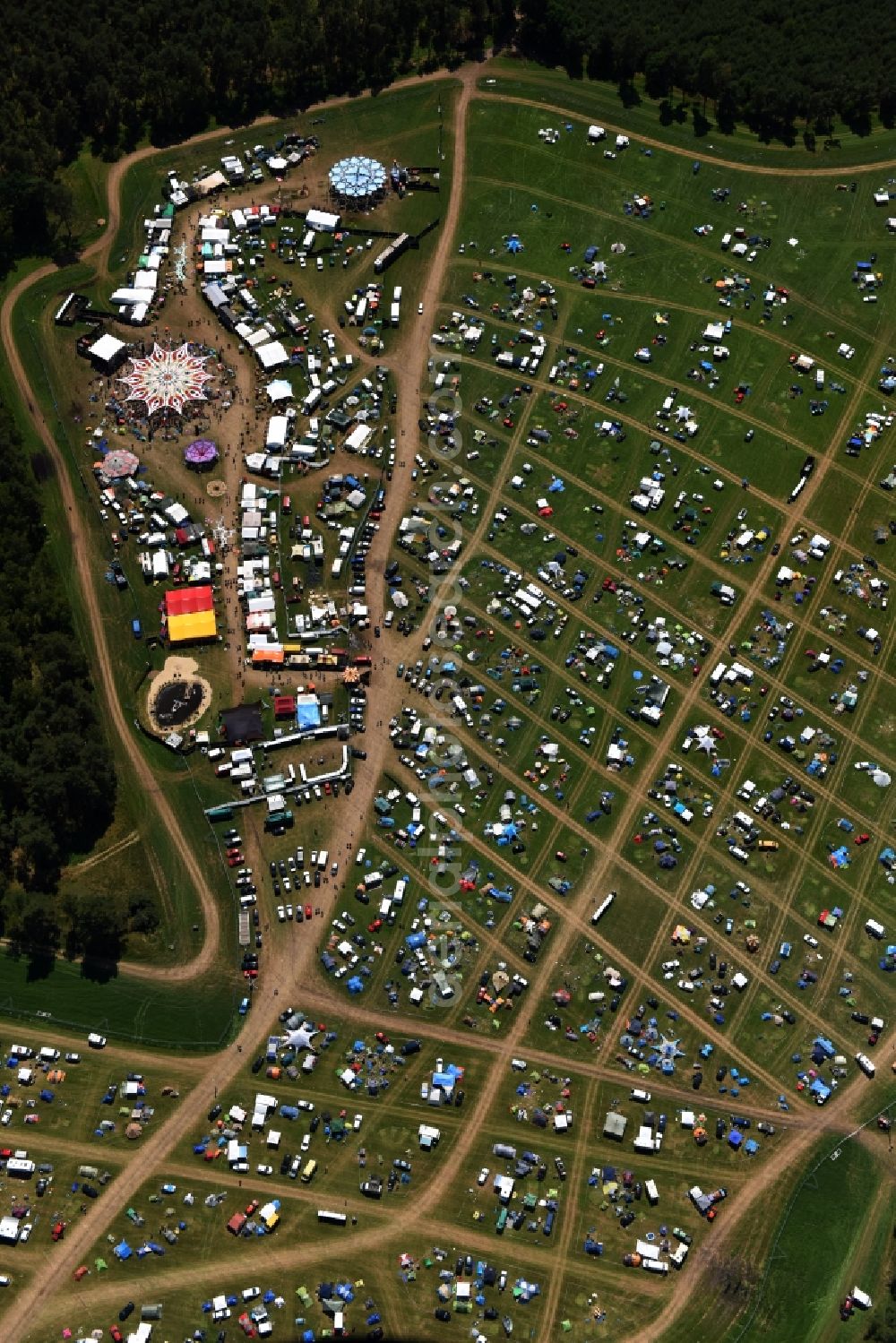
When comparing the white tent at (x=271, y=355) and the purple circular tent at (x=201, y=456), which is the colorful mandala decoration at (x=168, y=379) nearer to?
the purple circular tent at (x=201, y=456)

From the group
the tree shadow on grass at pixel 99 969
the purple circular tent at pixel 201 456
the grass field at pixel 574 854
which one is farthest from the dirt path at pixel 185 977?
the purple circular tent at pixel 201 456

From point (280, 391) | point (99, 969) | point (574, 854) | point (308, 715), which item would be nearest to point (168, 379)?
point (280, 391)

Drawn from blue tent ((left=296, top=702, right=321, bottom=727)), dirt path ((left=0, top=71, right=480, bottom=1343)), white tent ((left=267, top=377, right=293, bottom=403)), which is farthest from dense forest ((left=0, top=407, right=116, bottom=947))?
white tent ((left=267, top=377, right=293, bottom=403))

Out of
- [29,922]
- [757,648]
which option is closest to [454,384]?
[757,648]

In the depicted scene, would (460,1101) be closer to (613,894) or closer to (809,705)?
(613,894)

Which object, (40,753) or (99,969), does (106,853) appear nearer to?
(99,969)
